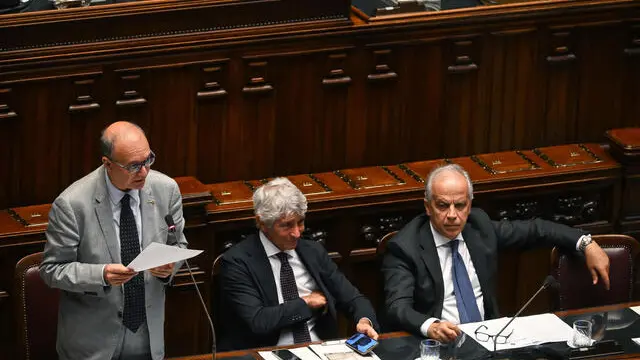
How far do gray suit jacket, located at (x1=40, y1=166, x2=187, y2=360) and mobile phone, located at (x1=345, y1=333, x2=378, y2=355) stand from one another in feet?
2.41

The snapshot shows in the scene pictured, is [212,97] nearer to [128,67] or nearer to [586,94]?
[128,67]

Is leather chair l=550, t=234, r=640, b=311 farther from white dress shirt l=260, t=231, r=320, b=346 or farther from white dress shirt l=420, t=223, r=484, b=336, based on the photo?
white dress shirt l=260, t=231, r=320, b=346

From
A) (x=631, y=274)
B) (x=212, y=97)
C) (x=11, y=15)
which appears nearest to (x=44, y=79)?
(x=11, y=15)

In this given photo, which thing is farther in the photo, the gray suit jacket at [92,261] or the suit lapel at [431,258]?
the suit lapel at [431,258]

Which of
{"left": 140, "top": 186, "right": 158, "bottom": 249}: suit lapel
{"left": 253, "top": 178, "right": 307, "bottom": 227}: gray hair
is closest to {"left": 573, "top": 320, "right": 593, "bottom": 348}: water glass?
{"left": 253, "top": 178, "right": 307, "bottom": 227}: gray hair

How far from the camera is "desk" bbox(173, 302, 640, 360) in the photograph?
226 inches

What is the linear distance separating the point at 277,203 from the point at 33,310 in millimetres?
1056

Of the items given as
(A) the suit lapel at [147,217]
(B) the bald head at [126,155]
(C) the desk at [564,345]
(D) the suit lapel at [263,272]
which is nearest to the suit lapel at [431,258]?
(C) the desk at [564,345]

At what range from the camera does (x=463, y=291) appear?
6.33m

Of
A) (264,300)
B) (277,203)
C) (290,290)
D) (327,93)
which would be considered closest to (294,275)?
(290,290)

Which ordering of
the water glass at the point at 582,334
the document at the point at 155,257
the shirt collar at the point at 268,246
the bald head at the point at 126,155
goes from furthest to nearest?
the shirt collar at the point at 268,246
the water glass at the point at 582,334
the bald head at the point at 126,155
the document at the point at 155,257

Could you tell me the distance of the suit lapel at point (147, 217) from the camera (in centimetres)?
573

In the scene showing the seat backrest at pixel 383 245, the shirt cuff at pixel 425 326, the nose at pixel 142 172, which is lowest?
the shirt cuff at pixel 425 326

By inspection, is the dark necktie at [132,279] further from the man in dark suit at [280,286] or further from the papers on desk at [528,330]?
the papers on desk at [528,330]
